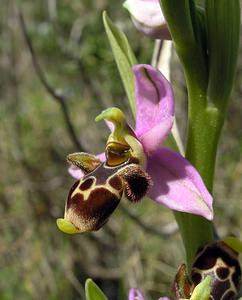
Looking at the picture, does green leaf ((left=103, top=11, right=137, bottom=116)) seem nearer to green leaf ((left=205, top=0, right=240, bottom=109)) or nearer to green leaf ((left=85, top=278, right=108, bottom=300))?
green leaf ((left=205, top=0, right=240, bottom=109))

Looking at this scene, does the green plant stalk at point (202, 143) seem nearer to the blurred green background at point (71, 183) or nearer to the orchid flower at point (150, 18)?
the orchid flower at point (150, 18)

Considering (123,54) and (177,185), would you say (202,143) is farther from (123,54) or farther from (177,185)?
(123,54)

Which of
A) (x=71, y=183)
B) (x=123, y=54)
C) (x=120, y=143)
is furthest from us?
(x=71, y=183)

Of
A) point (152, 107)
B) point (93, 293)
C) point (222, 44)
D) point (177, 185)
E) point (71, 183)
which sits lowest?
point (71, 183)

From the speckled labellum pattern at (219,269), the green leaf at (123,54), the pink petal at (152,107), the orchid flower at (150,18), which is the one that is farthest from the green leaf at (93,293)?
the orchid flower at (150,18)

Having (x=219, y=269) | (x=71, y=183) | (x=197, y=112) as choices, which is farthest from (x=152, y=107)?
(x=71, y=183)

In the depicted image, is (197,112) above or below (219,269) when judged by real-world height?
above

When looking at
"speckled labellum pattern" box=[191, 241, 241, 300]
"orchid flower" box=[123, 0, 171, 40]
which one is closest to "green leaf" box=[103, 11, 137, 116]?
"orchid flower" box=[123, 0, 171, 40]
